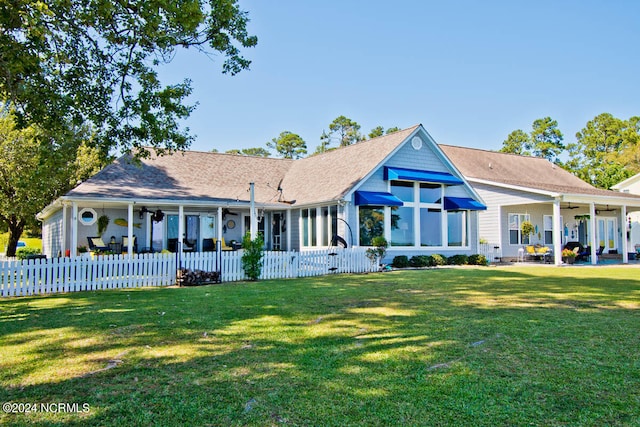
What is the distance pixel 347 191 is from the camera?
58.9 ft

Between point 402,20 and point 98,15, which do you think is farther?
point 402,20

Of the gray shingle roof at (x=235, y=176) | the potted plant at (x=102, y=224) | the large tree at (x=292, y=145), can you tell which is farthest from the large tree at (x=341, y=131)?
the potted plant at (x=102, y=224)

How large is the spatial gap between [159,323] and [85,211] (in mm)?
A: 12560

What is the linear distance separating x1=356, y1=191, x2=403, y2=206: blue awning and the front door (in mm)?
17028

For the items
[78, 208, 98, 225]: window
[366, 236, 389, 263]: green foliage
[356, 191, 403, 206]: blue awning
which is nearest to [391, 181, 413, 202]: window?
[356, 191, 403, 206]: blue awning

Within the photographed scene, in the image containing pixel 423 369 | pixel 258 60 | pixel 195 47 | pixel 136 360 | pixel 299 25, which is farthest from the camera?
pixel 299 25

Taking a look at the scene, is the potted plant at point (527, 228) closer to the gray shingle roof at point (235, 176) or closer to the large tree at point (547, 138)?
the gray shingle roof at point (235, 176)

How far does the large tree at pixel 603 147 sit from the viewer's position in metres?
Result: 49.9

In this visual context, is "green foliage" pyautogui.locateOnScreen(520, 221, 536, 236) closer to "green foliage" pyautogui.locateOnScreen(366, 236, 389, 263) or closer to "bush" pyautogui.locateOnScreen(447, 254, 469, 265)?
"bush" pyautogui.locateOnScreen(447, 254, 469, 265)

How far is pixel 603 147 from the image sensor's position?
54.0 m

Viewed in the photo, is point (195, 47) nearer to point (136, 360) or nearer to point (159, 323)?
point (159, 323)

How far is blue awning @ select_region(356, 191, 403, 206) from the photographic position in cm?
1817

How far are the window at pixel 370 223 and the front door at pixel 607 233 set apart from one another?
17194 mm

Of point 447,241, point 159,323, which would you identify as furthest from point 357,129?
point 159,323
